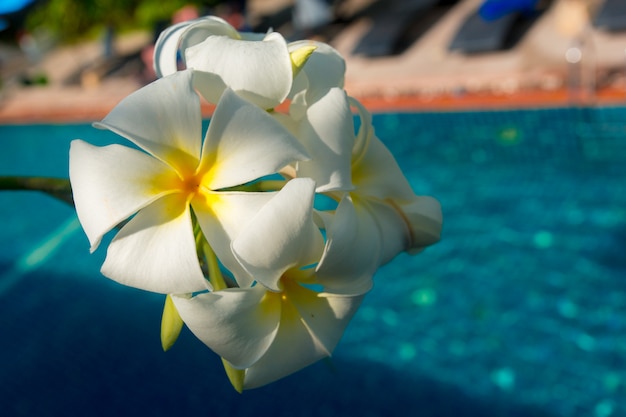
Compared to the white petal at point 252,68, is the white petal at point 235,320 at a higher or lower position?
lower

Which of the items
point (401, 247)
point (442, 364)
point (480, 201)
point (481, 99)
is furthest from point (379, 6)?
point (401, 247)

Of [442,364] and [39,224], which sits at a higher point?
[442,364]

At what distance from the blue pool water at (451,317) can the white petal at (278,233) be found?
3424 millimetres

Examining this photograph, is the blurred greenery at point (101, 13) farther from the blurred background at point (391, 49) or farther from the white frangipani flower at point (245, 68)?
the white frangipani flower at point (245, 68)

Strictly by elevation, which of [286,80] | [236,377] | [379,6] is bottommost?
[379,6]

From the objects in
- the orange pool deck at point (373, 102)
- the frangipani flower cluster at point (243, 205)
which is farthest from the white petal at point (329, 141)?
the orange pool deck at point (373, 102)

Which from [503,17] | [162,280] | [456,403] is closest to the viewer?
[162,280]

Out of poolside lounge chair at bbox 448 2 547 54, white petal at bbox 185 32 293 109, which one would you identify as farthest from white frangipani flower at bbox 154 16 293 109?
poolside lounge chair at bbox 448 2 547 54

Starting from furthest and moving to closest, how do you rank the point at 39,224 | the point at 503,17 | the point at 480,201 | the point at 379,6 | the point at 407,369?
the point at 379,6, the point at 503,17, the point at 39,224, the point at 480,201, the point at 407,369

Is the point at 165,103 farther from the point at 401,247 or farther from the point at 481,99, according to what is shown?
the point at 481,99

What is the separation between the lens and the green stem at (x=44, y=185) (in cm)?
68

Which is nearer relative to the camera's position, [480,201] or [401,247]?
[401,247]

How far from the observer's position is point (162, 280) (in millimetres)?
539

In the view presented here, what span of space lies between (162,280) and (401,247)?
22 cm
